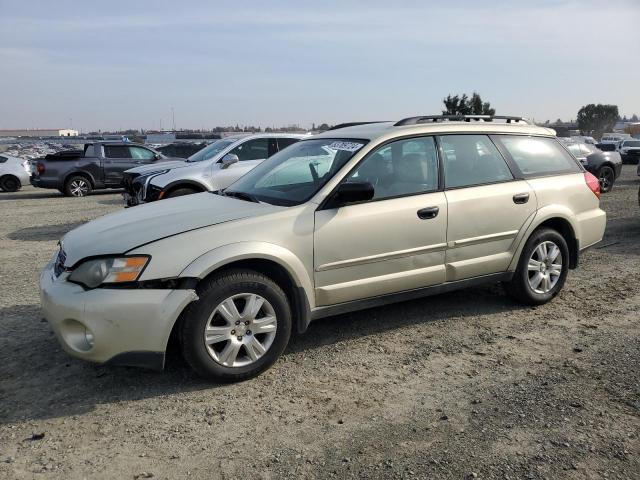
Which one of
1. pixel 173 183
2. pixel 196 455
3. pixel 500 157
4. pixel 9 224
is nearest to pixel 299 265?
pixel 196 455

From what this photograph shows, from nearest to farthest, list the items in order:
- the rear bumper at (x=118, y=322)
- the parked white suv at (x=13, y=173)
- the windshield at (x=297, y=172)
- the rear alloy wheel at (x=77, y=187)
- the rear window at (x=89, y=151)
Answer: the rear bumper at (x=118, y=322) → the windshield at (x=297, y=172) → the rear alloy wheel at (x=77, y=187) → the rear window at (x=89, y=151) → the parked white suv at (x=13, y=173)

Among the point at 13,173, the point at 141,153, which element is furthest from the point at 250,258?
the point at 13,173

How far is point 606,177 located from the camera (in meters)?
16.0

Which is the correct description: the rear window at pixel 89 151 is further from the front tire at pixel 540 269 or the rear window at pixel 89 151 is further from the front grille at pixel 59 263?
the front tire at pixel 540 269

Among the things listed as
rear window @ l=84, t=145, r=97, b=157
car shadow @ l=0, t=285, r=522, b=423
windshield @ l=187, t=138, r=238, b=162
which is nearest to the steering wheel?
car shadow @ l=0, t=285, r=522, b=423

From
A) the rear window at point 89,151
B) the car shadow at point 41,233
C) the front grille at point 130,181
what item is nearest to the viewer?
the car shadow at point 41,233

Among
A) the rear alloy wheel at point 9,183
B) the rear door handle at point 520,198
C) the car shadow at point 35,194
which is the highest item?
the rear door handle at point 520,198

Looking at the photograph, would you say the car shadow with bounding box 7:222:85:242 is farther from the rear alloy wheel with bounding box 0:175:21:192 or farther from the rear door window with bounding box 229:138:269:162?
the rear alloy wheel with bounding box 0:175:21:192

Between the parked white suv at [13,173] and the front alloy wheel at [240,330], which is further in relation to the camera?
the parked white suv at [13,173]

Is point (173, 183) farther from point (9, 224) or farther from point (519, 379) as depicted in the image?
point (519, 379)

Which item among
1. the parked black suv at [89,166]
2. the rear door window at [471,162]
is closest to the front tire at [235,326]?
the rear door window at [471,162]

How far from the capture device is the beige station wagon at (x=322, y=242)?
347 cm

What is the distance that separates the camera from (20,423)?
3248 mm

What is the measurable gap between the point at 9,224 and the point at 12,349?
26.0 ft
